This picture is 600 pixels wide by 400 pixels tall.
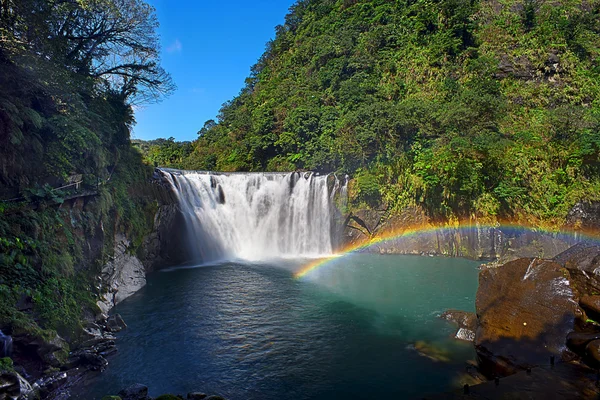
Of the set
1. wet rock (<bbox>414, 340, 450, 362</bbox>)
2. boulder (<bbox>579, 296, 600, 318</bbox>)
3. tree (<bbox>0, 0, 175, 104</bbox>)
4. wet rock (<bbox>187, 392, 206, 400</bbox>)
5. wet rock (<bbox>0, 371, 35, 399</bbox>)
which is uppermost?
tree (<bbox>0, 0, 175, 104</bbox>)

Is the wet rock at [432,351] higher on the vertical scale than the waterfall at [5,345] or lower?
lower

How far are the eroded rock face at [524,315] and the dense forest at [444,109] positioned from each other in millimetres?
11327

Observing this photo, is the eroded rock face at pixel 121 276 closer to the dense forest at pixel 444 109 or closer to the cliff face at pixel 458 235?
the cliff face at pixel 458 235

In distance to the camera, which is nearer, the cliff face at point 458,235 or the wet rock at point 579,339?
the wet rock at point 579,339

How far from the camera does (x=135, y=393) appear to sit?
6.52m

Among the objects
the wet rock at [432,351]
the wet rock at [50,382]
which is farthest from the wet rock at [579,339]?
the wet rock at [50,382]

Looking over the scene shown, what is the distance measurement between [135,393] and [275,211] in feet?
54.3

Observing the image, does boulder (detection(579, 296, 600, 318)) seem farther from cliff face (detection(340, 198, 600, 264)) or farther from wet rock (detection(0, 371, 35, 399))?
cliff face (detection(340, 198, 600, 264))

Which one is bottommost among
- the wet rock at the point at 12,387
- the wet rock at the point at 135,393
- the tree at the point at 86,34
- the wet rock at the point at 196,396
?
the wet rock at the point at 196,396

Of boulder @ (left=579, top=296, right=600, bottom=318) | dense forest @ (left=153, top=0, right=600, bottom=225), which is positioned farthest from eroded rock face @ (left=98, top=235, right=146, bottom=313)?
dense forest @ (left=153, top=0, right=600, bottom=225)

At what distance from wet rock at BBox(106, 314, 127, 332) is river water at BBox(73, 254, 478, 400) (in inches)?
11.4

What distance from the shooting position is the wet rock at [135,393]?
6419 mm

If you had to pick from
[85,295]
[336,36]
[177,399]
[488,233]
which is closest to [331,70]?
[336,36]

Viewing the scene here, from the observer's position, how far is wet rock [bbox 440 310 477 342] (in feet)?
28.9
